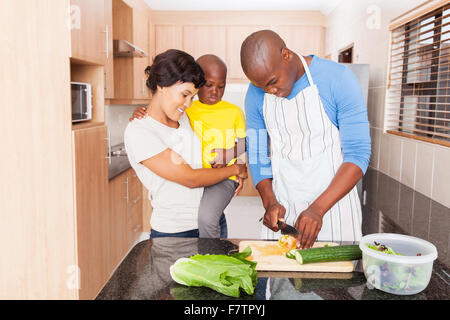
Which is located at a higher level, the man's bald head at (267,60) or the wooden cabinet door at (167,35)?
the wooden cabinet door at (167,35)

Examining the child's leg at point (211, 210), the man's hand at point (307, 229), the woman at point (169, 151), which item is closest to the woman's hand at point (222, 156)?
the child's leg at point (211, 210)

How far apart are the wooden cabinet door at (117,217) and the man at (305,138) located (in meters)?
1.53

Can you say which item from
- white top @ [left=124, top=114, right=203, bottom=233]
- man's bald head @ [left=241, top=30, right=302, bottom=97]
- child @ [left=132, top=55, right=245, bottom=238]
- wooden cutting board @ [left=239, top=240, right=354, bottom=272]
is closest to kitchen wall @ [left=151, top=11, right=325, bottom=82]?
child @ [left=132, top=55, right=245, bottom=238]

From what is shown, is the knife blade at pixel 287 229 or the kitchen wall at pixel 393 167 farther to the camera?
the kitchen wall at pixel 393 167

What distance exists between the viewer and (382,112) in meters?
2.72

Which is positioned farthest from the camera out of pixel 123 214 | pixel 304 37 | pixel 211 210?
pixel 304 37

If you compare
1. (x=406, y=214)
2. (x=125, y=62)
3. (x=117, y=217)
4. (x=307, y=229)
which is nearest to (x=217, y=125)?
(x=307, y=229)

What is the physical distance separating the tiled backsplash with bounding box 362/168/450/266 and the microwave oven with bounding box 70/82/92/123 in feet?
5.19

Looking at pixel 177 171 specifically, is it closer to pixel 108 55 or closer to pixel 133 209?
pixel 108 55

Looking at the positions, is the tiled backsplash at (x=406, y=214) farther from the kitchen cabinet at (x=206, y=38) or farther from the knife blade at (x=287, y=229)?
the kitchen cabinet at (x=206, y=38)

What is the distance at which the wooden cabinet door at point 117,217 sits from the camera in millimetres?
2743

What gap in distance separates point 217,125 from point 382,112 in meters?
1.44
